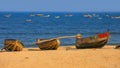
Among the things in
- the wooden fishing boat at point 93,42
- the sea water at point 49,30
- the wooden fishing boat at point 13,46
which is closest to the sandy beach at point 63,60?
the wooden fishing boat at point 13,46

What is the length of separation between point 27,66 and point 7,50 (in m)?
8.03

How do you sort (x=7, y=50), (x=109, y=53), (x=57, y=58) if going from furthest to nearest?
(x=7, y=50) → (x=109, y=53) → (x=57, y=58)

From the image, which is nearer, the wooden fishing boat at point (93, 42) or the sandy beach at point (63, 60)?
the sandy beach at point (63, 60)

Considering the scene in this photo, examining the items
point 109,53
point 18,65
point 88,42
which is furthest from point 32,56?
point 88,42

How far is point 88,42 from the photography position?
1097 inches

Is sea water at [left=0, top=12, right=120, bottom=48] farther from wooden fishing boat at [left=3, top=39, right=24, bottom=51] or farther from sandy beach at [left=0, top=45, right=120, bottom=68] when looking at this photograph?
sandy beach at [left=0, top=45, right=120, bottom=68]

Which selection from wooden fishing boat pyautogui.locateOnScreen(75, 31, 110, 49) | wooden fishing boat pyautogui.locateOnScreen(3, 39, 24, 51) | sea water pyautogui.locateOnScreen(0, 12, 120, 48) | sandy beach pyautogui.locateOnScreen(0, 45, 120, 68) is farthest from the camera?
sea water pyautogui.locateOnScreen(0, 12, 120, 48)

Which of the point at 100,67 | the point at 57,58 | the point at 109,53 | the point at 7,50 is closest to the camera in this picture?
the point at 100,67

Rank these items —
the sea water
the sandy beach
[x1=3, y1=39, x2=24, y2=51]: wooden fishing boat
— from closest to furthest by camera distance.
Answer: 1. the sandy beach
2. [x1=3, y1=39, x2=24, y2=51]: wooden fishing boat
3. the sea water

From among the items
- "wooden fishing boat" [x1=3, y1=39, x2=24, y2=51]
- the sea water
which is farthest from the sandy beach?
the sea water

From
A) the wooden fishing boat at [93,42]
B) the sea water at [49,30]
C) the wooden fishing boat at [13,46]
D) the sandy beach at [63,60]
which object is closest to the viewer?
the sandy beach at [63,60]

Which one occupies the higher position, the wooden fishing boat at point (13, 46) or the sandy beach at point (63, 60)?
the sandy beach at point (63, 60)

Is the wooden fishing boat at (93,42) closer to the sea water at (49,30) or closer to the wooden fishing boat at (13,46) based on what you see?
the wooden fishing boat at (13,46)

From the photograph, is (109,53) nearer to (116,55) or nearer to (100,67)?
(116,55)
